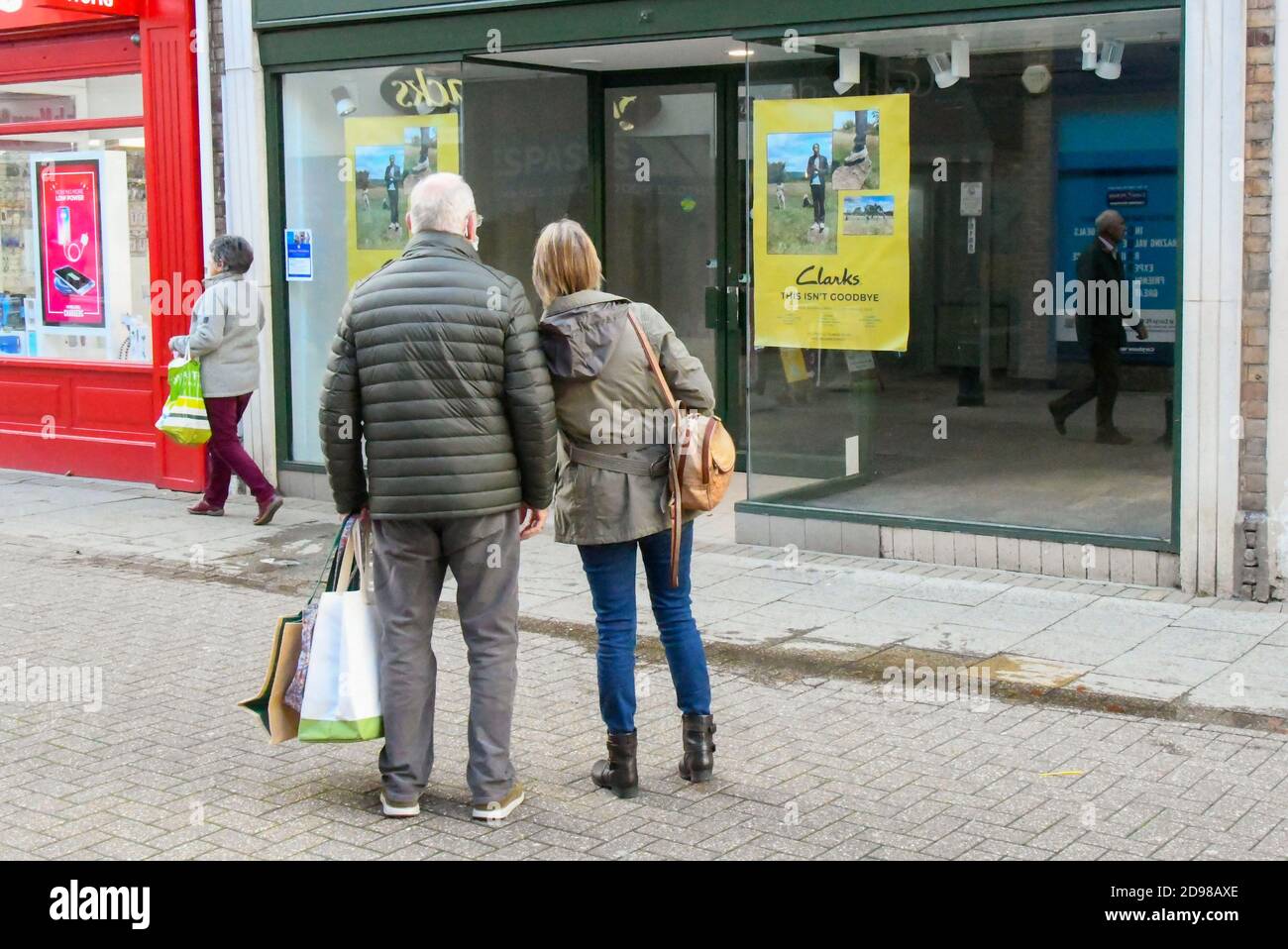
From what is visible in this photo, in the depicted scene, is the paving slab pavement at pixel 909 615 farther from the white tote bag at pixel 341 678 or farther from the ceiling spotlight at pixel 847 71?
the ceiling spotlight at pixel 847 71

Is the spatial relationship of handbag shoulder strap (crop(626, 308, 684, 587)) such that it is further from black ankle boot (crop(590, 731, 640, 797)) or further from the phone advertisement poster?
the phone advertisement poster

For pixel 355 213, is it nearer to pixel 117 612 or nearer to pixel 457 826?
pixel 117 612

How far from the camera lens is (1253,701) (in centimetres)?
638

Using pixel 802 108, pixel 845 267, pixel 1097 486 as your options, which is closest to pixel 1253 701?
pixel 1097 486

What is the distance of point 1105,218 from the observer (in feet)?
28.2

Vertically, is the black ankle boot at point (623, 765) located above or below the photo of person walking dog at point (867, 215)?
below

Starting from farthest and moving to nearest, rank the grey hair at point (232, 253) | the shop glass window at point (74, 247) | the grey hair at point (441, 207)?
the shop glass window at point (74, 247)
the grey hair at point (232, 253)
the grey hair at point (441, 207)

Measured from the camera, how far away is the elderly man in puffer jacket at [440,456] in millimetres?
5012

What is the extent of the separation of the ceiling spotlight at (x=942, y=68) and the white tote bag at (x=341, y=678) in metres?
5.14

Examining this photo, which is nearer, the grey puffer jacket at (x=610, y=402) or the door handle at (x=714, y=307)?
the grey puffer jacket at (x=610, y=402)

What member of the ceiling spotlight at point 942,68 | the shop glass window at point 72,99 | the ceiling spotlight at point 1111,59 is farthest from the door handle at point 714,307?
the shop glass window at point 72,99

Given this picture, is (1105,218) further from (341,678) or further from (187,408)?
(187,408)

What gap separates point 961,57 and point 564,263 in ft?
14.4

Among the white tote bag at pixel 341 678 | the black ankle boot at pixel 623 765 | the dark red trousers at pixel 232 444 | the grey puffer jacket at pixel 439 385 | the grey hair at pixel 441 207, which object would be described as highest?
the grey hair at pixel 441 207
